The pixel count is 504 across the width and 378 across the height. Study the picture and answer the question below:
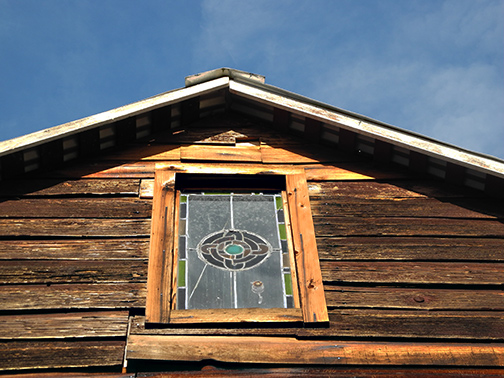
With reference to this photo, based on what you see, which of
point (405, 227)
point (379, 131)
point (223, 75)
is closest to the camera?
point (405, 227)

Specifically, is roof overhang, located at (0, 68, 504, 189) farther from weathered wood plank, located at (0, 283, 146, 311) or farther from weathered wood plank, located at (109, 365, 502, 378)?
weathered wood plank, located at (109, 365, 502, 378)

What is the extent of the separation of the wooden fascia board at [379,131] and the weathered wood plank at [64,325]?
317 cm

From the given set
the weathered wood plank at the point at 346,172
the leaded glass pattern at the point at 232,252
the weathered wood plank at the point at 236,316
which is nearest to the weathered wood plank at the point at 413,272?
the leaded glass pattern at the point at 232,252

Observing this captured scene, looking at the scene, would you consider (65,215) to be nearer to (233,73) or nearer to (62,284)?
(62,284)

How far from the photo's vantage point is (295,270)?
6.31 meters

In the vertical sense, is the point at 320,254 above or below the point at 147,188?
below

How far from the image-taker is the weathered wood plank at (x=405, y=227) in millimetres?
6688

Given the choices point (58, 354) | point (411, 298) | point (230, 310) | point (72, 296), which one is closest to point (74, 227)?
point (72, 296)

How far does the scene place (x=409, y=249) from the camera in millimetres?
6559

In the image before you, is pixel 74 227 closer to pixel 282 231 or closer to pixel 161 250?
pixel 161 250

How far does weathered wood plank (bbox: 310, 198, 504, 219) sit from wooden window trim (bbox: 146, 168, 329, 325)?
24 centimetres

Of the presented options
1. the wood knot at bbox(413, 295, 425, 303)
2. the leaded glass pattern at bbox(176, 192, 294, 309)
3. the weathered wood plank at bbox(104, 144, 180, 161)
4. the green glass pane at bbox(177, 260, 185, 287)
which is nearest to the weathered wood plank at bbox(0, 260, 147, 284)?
the green glass pane at bbox(177, 260, 185, 287)

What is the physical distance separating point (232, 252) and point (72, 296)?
161 centimetres

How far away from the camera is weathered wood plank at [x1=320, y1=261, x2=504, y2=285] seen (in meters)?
6.23
